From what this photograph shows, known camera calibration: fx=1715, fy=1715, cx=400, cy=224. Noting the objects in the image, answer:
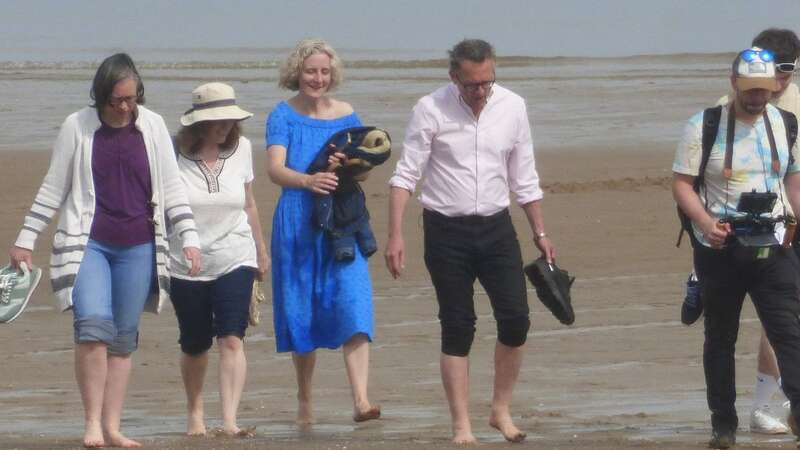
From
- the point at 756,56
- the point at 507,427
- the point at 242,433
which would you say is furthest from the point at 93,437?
the point at 756,56

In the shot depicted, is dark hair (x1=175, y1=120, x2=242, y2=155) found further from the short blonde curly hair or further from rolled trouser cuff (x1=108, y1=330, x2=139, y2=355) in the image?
rolled trouser cuff (x1=108, y1=330, x2=139, y2=355)

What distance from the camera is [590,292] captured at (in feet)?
38.3

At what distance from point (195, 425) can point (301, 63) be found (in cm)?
168

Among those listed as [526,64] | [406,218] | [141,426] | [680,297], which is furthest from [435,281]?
[526,64]

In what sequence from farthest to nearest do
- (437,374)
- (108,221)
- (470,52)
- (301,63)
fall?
(437,374) < (301,63) < (470,52) < (108,221)

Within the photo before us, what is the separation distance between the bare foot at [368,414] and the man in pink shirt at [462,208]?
590 mm

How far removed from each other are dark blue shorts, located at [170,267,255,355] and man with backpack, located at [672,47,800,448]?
1952mm

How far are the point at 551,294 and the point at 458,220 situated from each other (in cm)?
54

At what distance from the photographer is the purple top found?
664 cm

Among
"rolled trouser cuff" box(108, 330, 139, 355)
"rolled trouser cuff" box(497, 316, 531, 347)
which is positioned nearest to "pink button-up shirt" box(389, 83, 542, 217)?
"rolled trouser cuff" box(497, 316, 531, 347)

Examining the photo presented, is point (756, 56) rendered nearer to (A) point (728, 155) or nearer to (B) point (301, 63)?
(A) point (728, 155)

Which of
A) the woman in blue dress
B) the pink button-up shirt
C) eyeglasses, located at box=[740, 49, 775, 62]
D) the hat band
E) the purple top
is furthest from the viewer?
the woman in blue dress

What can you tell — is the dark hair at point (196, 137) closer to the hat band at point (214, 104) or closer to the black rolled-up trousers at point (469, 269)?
the hat band at point (214, 104)

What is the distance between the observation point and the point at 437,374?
8.95 metres
